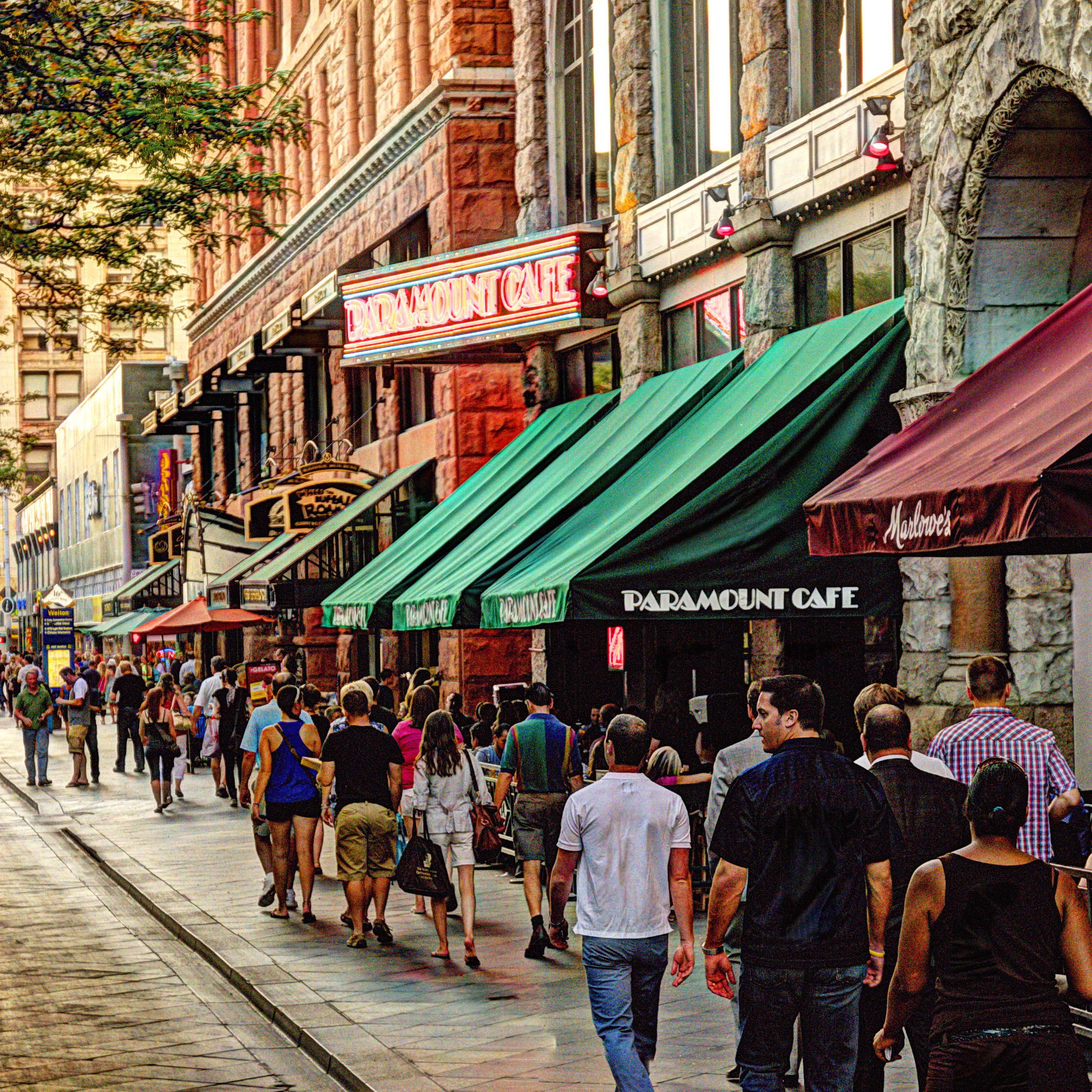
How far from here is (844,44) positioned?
15.9 meters

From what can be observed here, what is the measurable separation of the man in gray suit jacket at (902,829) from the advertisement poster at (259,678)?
1442 cm

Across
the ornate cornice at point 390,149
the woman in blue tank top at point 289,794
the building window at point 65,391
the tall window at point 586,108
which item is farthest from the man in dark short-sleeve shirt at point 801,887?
the building window at point 65,391

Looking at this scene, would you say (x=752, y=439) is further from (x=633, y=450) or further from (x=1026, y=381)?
(x=1026, y=381)

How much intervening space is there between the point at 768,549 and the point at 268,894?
5056mm

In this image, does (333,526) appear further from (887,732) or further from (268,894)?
(887,732)

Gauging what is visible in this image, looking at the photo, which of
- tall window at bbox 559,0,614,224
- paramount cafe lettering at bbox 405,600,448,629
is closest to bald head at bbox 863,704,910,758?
paramount cafe lettering at bbox 405,600,448,629

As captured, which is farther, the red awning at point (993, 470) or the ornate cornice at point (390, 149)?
the ornate cornice at point (390, 149)

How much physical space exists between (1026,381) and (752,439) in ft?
17.3

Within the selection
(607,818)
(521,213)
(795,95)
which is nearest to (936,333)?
→ (795,95)

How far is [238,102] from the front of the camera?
1675 centimetres

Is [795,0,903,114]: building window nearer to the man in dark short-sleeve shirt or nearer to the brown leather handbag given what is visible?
the brown leather handbag

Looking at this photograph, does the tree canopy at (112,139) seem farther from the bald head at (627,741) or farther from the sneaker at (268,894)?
the bald head at (627,741)

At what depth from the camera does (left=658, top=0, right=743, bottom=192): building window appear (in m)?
18.2

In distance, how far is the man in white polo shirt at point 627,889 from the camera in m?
7.58
